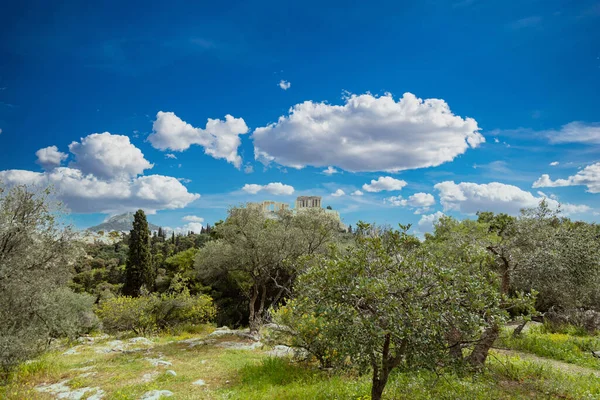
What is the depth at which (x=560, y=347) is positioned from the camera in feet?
52.2

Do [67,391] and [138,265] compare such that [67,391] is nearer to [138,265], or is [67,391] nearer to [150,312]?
[150,312]

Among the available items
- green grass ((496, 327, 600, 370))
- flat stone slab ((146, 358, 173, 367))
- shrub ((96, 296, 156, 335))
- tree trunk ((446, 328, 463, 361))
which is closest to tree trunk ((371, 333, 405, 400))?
tree trunk ((446, 328, 463, 361))

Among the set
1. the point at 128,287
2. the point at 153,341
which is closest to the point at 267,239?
the point at 153,341

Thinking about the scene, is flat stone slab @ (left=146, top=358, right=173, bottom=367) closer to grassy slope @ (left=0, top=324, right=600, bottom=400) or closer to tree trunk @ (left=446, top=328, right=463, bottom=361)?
grassy slope @ (left=0, top=324, right=600, bottom=400)

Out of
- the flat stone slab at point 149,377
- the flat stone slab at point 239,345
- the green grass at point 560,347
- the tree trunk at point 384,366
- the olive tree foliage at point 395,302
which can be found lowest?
the flat stone slab at point 239,345

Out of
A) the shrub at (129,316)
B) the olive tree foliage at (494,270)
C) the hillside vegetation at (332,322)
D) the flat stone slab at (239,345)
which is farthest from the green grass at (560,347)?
the shrub at (129,316)

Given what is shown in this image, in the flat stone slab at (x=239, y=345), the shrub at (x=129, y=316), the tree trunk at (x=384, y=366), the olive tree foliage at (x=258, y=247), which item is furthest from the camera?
the shrub at (x=129, y=316)

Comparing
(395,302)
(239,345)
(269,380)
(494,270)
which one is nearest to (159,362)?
(239,345)

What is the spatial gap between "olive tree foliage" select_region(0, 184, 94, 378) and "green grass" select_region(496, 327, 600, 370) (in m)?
18.4

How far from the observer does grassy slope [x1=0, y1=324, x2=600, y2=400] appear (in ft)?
31.5

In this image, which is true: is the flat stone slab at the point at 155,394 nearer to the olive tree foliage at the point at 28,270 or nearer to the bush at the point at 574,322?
the olive tree foliage at the point at 28,270

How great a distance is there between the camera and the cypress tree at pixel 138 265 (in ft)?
135

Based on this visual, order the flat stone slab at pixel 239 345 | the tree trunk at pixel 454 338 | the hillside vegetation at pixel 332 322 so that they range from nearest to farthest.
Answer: the hillside vegetation at pixel 332 322 < the tree trunk at pixel 454 338 < the flat stone slab at pixel 239 345

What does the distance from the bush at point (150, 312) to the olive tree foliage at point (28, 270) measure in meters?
11.3
